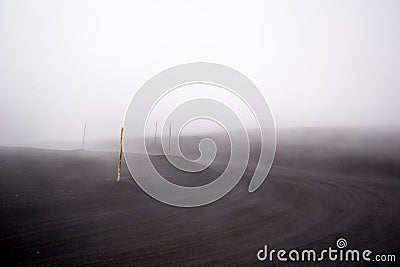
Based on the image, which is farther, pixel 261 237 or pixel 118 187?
pixel 118 187

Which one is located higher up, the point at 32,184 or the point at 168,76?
the point at 168,76

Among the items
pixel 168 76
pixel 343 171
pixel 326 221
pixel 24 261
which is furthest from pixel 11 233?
pixel 343 171

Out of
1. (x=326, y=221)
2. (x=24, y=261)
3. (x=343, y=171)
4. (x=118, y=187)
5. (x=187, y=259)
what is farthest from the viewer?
(x=343, y=171)

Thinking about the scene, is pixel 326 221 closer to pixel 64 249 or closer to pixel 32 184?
pixel 64 249

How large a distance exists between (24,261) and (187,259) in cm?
506

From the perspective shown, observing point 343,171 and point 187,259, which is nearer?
point 187,259

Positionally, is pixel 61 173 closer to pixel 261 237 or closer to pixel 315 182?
pixel 261 237

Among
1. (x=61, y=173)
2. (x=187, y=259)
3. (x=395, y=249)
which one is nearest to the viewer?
(x=187, y=259)

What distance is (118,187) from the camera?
1820cm

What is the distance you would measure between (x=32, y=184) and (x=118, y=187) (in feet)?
20.9

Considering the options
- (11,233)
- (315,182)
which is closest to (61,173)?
(11,233)

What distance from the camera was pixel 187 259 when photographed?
7.82 metres

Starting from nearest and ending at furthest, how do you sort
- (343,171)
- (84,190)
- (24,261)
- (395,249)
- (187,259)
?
1. (24,261)
2. (187,259)
3. (395,249)
4. (84,190)
5. (343,171)

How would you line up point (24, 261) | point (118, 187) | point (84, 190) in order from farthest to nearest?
point (118, 187)
point (84, 190)
point (24, 261)
